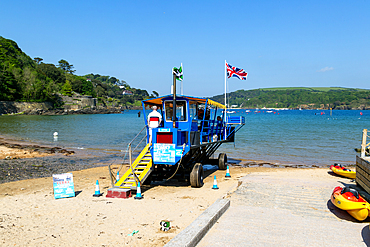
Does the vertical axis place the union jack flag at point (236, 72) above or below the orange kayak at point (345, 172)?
above

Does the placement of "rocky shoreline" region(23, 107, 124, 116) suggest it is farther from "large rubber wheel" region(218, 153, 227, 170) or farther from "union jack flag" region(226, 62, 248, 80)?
"large rubber wheel" region(218, 153, 227, 170)

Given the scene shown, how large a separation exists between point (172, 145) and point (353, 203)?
6.30 m

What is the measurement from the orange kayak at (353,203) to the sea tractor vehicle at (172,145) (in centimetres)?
558

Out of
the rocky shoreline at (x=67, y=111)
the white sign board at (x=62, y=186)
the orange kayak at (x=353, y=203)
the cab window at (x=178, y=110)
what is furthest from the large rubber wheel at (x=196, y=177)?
the rocky shoreline at (x=67, y=111)

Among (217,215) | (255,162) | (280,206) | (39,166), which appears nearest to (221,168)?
(255,162)

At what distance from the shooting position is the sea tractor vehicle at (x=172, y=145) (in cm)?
1092

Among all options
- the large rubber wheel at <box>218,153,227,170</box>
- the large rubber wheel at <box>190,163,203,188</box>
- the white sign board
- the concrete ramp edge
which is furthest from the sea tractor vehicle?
the concrete ramp edge

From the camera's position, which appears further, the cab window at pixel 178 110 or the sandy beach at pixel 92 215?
the cab window at pixel 178 110

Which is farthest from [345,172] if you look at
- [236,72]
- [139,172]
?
[139,172]

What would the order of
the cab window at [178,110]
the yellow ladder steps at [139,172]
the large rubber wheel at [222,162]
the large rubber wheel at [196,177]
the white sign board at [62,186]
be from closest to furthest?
the white sign board at [62,186] < the yellow ladder steps at [139,172] < the large rubber wheel at [196,177] < the cab window at [178,110] < the large rubber wheel at [222,162]

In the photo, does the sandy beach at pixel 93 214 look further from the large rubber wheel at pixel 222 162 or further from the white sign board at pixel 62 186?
the large rubber wheel at pixel 222 162

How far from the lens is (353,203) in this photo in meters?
7.27

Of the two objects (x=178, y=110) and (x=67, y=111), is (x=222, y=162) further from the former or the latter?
(x=67, y=111)

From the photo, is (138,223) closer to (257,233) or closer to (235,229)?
(235,229)
